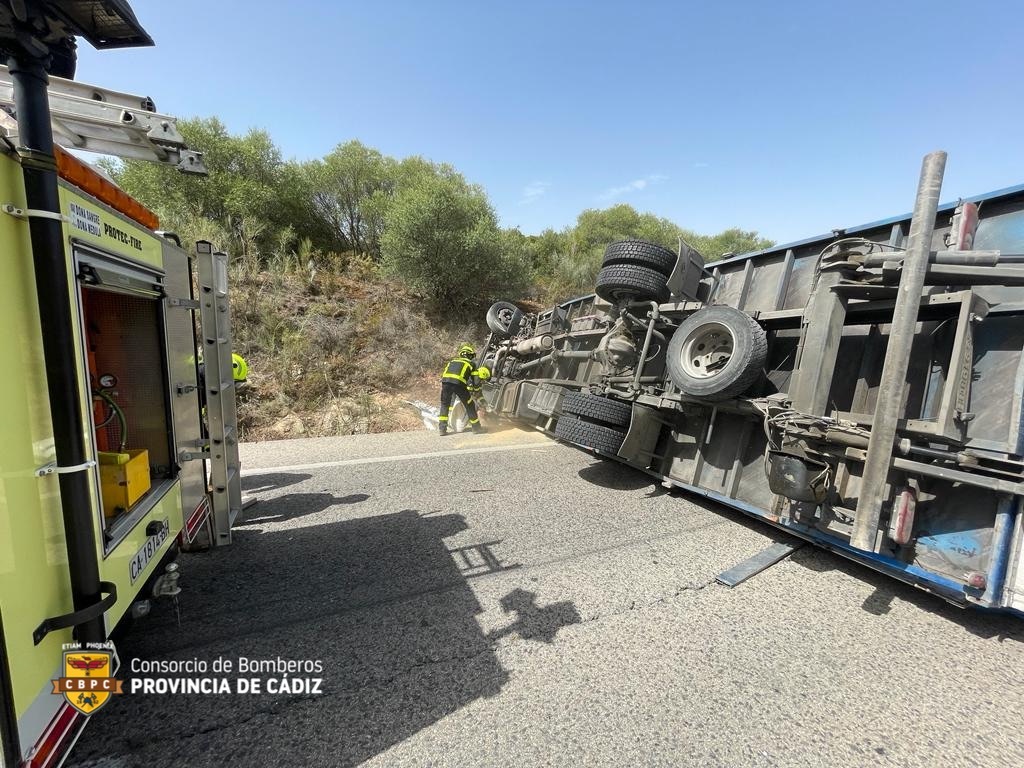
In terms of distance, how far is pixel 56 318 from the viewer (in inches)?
54.2

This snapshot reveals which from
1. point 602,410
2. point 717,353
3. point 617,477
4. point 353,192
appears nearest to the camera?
point 717,353

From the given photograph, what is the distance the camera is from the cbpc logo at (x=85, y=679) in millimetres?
1459

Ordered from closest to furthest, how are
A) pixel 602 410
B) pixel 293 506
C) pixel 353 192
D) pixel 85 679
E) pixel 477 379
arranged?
pixel 85 679, pixel 293 506, pixel 602 410, pixel 477 379, pixel 353 192

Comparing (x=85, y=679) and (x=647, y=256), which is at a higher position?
(x=647, y=256)

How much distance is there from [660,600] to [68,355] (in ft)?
10.5

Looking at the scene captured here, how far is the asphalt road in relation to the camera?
72.7 inches

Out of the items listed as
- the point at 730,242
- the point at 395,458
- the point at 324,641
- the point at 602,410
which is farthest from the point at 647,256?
the point at 730,242

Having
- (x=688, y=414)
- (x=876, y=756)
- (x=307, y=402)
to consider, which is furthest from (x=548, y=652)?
(x=307, y=402)

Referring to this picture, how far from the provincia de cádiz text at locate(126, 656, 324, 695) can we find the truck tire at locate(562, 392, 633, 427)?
10.2 feet

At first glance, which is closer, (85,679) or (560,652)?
(85,679)

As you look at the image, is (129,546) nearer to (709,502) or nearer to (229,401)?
(229,401)

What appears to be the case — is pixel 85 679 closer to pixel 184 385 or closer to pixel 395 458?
pixel 184 385

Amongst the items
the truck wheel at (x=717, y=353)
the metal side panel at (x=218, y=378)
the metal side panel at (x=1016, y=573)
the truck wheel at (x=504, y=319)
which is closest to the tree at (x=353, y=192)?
the truck wheel at (x=504, y=319)

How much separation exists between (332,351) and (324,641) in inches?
363
